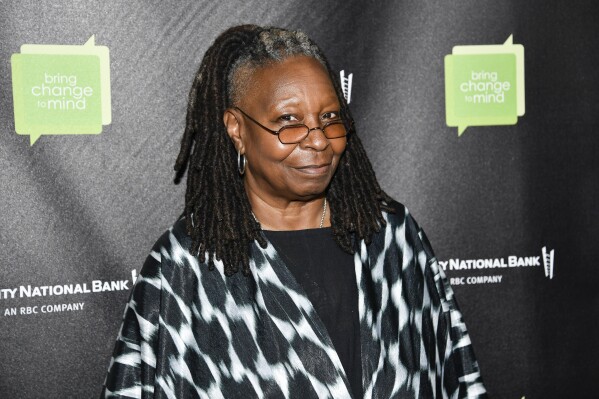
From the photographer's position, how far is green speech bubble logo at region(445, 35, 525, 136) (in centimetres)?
264

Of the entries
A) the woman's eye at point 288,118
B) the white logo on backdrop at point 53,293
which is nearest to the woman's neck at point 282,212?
the woman's eye at point 288,118

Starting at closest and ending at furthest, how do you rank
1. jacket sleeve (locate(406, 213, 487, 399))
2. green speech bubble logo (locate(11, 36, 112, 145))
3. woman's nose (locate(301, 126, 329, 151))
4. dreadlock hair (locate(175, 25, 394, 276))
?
woman's nose (locate(301, 126, 329, 151)) → dreadlock hair (locate(175, 25, 394, 276)) → jacket sleeve (locate(406, 213, 487, 399)) → green speech bubble logo (locate(11, 36, 112, 145))

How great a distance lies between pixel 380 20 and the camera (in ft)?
8.50

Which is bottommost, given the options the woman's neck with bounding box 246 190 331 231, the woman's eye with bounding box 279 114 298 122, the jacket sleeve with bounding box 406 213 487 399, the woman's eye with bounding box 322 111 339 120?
the jacket sleeve with bounding box 406 213 487 399

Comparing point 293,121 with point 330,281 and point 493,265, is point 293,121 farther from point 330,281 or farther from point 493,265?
point 493,265

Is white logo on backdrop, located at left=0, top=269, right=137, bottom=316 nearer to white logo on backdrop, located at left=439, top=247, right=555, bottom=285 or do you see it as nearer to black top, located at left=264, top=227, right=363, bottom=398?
black top, located at left=264, top=227, right=363, bottom=398

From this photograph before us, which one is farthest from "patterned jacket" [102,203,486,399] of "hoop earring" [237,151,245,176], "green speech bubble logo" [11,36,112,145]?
"green speech bubble logo" [11,36,112,145]

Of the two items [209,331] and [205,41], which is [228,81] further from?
[209,331]

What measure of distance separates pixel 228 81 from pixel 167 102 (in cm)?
42

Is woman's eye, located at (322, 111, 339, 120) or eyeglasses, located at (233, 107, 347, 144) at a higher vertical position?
woman's eye, located at (322, 111, 339, 120)

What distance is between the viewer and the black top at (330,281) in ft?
6.45

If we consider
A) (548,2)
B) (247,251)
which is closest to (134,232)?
(247,251)

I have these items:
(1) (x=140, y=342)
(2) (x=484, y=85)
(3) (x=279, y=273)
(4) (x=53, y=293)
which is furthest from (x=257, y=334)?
(2) (x=484, y=85)

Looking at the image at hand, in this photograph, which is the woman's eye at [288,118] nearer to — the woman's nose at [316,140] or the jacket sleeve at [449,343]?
the woman's nose at [316,140]
